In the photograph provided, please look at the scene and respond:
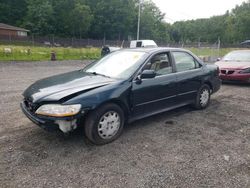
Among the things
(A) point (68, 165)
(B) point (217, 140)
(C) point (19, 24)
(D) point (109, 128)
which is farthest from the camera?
(C) point (19, 24)

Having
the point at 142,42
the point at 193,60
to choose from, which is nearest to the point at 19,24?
the point at 142,42

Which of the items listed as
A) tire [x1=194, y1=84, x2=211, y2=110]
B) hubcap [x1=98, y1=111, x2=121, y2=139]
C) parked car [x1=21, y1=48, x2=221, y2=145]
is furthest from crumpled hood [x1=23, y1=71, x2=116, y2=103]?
tire [x1=194, y1=84, x2=211, y2=110]

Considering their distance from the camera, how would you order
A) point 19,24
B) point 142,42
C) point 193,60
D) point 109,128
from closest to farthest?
1. point 109,128
2. point 193,60
3. point 142,42
4. point 19,24

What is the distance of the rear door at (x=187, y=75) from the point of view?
4.77m

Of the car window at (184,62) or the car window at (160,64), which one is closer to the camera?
the car window at (160,64)

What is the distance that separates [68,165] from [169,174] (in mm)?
1366

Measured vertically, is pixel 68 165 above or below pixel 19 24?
below

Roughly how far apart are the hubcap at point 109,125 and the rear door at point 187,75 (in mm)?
1723

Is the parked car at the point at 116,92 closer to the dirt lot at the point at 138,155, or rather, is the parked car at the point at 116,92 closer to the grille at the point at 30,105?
the grille at the point at 30,105

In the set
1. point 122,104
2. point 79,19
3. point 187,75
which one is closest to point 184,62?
point 187,75

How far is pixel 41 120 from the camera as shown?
10.6ft

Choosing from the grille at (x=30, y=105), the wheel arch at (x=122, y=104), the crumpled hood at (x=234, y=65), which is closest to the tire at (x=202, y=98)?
the wheel arch at (x=122, y=104)

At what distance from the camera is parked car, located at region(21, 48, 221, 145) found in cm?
324

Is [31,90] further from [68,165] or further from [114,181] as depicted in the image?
[114,181]
